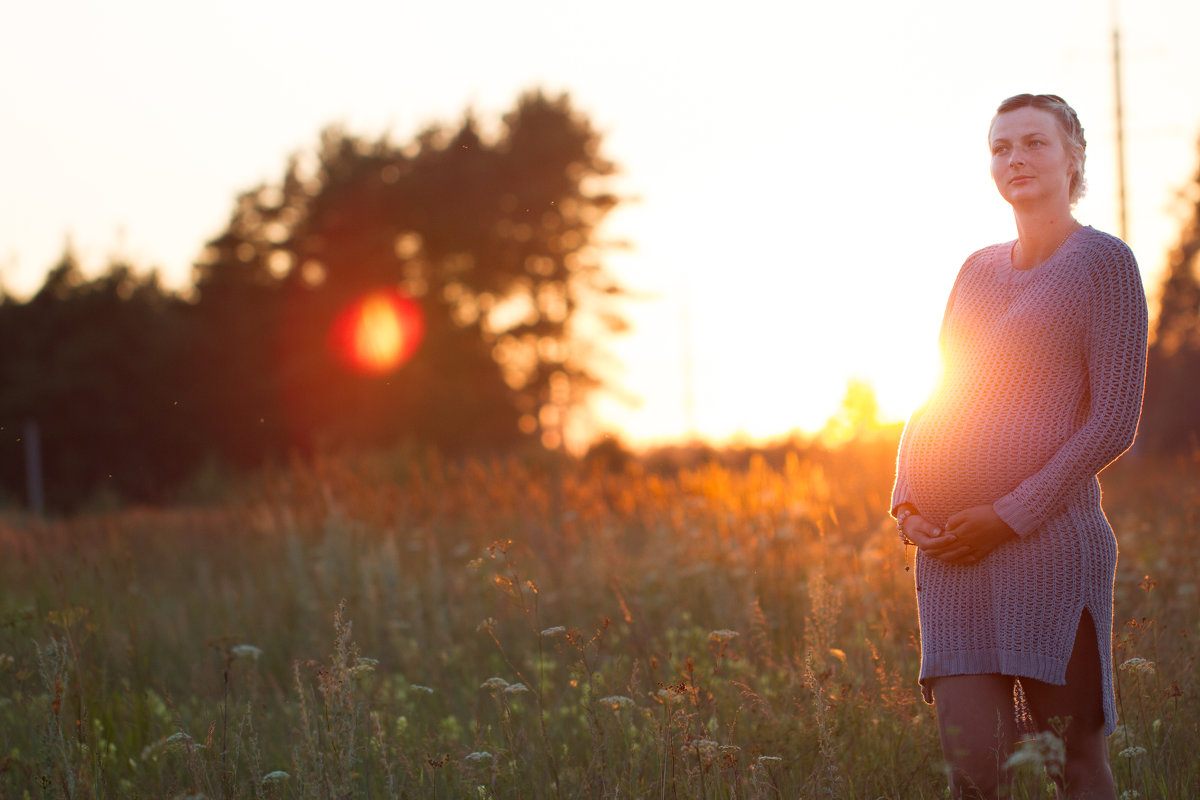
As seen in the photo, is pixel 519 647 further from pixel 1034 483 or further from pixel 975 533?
pixel 1034 483

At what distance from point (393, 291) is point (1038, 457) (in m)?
29.6

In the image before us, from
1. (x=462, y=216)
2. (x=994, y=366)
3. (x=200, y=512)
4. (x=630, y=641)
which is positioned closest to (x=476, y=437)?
(x=462, y=216)

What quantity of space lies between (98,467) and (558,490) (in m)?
18.9

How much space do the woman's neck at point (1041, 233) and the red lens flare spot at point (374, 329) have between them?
28686mm

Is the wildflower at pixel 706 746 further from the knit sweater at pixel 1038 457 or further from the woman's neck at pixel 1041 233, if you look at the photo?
the woman's neck at pixel 1041 233

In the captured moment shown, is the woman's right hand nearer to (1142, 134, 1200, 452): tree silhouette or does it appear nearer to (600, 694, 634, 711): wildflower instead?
(600, 694, 634, 711): wildflower

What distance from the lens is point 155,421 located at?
26.4 meters

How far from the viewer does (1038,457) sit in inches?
88.8

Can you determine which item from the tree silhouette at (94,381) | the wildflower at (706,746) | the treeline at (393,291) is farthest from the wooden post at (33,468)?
the wildflower at (706,746)

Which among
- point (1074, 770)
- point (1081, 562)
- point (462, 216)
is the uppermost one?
point (462, 216)

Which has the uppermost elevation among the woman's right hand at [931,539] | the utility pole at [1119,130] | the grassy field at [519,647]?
the utility pole at [1119,130]

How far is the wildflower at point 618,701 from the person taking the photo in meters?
2.89

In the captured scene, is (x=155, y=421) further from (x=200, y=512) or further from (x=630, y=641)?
(x=630, y=641)

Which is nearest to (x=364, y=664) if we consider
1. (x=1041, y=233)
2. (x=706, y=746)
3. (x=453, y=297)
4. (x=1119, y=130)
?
(x=706, y=746)
